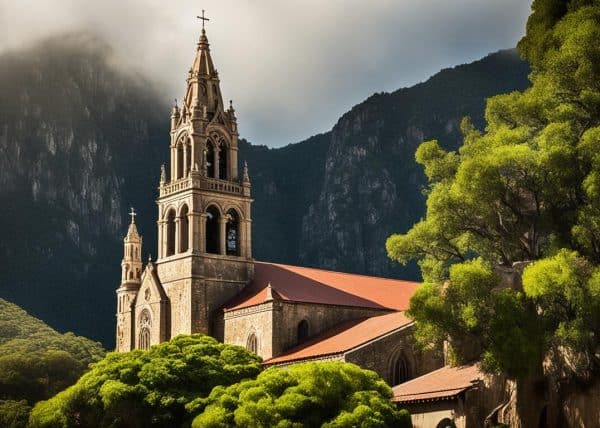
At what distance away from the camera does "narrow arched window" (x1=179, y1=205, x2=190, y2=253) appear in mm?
69500

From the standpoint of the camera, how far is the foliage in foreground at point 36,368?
88062 mm

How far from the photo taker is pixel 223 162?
2857 inches

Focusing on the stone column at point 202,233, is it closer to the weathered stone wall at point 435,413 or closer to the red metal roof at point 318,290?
the red metal roof at point 318,290

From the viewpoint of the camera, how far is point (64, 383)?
93.7 meters

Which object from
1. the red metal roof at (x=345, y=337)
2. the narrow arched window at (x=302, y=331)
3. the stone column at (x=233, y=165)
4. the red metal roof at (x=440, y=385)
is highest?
the stone column at (x=233, y=165)

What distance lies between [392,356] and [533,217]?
15.2 m

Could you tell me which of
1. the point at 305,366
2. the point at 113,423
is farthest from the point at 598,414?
the point at 113,423

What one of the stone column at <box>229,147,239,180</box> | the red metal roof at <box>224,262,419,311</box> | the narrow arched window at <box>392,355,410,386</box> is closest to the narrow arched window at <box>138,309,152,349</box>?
the red metal roof at <box>224,262,419,311</box>

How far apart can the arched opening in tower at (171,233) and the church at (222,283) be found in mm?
64

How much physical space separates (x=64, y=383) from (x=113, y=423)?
4316cm

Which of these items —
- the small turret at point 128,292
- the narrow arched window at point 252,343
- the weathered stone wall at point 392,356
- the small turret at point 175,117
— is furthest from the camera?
the small turret at point 128,292

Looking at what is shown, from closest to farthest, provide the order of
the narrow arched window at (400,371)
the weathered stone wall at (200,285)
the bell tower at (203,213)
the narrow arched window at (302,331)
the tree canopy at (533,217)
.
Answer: the tree canopy at (533,217), the narrow arched window at (400,371), the narrow arched window at (302,331), the weathered stone wall at (200,285), the bell tower at (203,213)

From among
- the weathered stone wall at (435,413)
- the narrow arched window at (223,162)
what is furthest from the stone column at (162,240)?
the weathered stone wall at (435,413)

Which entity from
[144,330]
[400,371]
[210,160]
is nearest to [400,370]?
[400,371]
